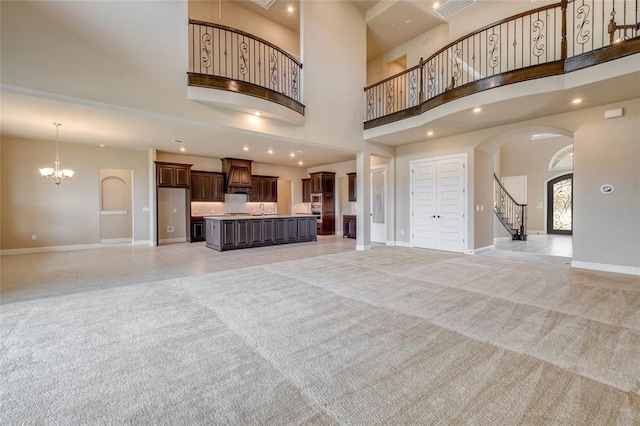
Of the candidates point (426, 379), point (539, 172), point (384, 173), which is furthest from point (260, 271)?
point (539, 172)

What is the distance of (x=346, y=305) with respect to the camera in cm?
336

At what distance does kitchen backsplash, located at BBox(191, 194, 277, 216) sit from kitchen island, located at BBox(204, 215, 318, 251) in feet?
4.74

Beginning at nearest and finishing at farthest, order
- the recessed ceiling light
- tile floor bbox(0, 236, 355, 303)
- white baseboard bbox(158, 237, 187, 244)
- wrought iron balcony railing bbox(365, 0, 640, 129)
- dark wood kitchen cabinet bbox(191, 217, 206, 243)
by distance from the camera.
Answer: tile floor bbox(0, 236, 355, 303) < wrought iron balcony railing bbox(365, 0, 640, 129) < white baseboard bbox(158, 237, 187, 244) < dark wood kitchen cabinet bbox(191, 217, 206, 243) < the recessed ceiling light

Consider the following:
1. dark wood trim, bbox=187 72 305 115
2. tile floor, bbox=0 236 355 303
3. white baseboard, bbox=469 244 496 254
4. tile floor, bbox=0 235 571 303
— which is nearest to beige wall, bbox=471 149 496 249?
white baseboard, bbox=469 244 496 254

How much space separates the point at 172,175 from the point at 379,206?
676cm

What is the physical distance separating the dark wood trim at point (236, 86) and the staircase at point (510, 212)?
8.02 m

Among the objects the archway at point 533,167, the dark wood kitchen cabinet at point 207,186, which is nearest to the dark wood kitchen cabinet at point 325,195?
the dark wood kitchen cabinet at point 207,186

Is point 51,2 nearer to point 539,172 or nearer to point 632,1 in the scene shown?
point 632,1

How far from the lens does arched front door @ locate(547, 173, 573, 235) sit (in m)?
10.6

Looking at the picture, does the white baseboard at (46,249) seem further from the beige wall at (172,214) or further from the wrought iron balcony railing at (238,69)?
the wrought iron balcony railing at (238,69)

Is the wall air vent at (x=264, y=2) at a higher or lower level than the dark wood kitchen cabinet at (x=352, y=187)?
higher

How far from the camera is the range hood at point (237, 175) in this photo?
10125 mm

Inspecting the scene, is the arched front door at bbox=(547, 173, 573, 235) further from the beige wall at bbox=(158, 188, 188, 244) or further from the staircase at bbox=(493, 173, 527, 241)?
the beige wall at bbox=(158, 188, 188, 244)

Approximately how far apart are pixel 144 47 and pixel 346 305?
511 centimetres
